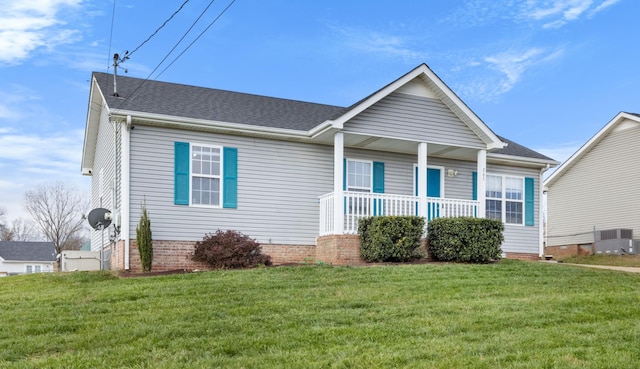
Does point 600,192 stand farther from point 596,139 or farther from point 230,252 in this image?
point 230,252

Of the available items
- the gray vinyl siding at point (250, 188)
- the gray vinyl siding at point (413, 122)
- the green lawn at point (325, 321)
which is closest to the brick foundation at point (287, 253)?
the gray vinyl siding at point (250, 188)

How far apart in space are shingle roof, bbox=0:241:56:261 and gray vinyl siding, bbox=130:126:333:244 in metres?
43.1

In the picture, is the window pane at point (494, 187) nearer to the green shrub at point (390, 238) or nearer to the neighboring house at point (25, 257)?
the green shrub at point (390, 238)

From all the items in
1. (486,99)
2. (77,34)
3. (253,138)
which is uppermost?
(77,34)

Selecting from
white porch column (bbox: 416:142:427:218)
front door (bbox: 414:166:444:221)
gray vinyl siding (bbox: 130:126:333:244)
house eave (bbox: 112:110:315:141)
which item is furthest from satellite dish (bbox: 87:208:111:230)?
front door (bbox: 414:166:444:221)

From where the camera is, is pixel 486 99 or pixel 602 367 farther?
pixel 486 99

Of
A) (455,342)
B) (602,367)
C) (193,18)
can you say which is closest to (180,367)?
(455,342)

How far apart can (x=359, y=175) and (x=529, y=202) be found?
5.88 meters

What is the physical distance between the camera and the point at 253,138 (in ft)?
52.3

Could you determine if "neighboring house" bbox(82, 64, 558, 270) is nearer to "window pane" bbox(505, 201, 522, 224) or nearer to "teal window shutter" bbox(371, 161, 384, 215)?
"teal window shutter" bbox(371, 161, 384, 215)

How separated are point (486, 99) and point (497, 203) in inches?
146

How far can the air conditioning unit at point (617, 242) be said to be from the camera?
2381 centimetres

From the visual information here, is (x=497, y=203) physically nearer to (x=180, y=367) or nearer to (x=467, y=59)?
(x=467, y=59)

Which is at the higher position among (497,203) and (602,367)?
(497,203)
